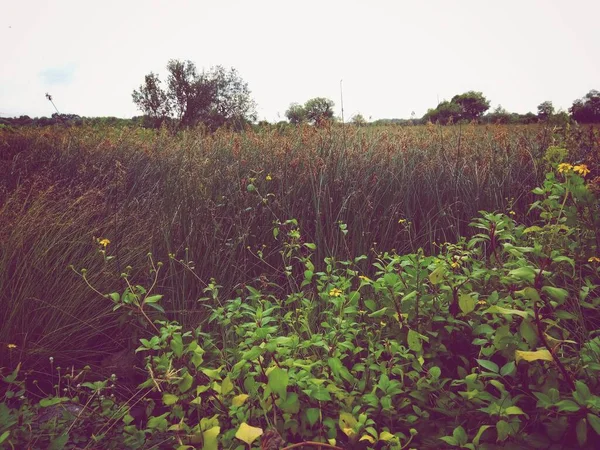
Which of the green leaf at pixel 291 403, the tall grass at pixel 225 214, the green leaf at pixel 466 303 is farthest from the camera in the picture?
the tall grass at pixel 225 214

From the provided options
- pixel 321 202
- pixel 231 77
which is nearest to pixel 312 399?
pixel 321 202

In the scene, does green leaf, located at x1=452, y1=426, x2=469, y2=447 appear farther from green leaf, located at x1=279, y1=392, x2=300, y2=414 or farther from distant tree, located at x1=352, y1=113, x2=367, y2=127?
distant tree, located at x1=352, y1=113, x2=367, y2=127

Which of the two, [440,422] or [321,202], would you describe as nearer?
[440,422]

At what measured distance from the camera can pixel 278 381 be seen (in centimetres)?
133

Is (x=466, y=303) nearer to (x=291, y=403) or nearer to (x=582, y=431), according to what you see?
(x=582, y=431)

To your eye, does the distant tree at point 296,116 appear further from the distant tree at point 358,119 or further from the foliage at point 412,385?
the foliage at point 412,385

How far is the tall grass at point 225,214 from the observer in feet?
8.00

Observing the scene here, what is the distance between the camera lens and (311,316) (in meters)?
2.37

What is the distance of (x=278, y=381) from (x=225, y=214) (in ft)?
6.66

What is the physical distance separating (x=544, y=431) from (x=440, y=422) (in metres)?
0.32

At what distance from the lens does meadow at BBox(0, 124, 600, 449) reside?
1429mm

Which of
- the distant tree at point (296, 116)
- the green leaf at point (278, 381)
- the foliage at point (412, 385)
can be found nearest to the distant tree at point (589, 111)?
the distant tree at point (296, 116)

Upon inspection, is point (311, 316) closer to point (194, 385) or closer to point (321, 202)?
point (194, 385)

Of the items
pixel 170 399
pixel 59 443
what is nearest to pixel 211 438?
pixel 170 399
